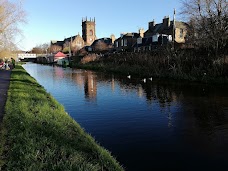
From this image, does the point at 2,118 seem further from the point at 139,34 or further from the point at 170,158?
the point at 139,34

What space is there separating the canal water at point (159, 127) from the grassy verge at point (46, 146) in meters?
1.06

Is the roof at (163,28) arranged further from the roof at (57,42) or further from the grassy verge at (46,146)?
the roof at (57,42)

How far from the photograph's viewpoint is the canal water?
7.35 m

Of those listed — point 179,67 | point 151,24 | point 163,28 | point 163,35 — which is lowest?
point 179,67

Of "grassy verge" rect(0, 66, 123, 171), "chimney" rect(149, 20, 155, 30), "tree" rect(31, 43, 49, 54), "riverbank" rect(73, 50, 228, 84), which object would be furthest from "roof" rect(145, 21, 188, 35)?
"tree" rect(31, 43, 49, 54)

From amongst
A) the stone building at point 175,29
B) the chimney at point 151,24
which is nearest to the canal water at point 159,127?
the stone building at point 175,29

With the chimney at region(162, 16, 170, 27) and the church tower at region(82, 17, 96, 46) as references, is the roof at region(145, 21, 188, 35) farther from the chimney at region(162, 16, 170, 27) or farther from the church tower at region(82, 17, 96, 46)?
the church tower at region(82, 17, 96, 46)

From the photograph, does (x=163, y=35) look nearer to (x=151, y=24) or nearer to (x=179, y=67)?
(x=151, y=24)

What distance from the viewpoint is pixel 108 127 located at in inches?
411

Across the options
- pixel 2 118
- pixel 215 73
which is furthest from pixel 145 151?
pixel 215 73

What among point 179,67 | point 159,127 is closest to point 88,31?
point 179,67

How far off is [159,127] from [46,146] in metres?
5.37

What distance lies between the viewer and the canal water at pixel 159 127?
7.35 m

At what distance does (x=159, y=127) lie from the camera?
10438 mm
